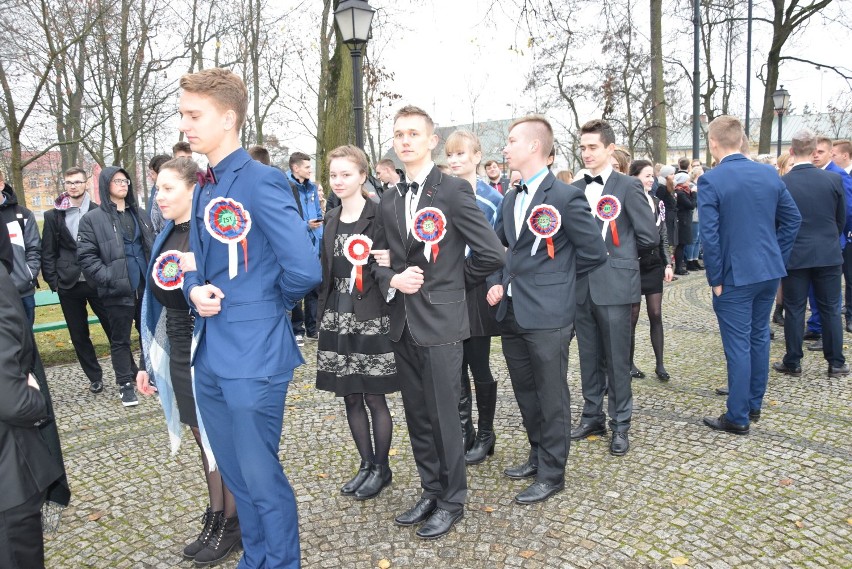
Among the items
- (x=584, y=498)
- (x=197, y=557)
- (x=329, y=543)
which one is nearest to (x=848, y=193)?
(x=584, y=498)

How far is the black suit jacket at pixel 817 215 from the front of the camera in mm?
6246

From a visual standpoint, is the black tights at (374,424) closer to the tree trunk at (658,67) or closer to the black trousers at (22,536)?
the black trousers at (22,536)

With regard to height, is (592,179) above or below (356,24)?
below

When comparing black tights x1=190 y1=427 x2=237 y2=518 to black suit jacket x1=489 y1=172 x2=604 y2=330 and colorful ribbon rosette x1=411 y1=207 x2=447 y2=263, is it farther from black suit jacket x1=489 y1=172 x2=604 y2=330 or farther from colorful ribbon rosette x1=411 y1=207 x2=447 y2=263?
black suit jacket x1=489 y1=172 x2=604 y2=330

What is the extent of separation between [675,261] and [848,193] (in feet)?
20.1

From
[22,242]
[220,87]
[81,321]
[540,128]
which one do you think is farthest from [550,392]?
[22,242]

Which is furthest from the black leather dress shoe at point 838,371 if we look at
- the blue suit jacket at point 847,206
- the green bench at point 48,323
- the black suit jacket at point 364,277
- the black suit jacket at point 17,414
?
the green bench at point 48,323

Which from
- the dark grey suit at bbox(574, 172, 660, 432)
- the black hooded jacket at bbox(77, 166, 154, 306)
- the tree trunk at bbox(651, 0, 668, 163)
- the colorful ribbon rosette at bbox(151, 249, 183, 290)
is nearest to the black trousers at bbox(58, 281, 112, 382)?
the black hooded jacket at bbox(77, 166, 154, 306)

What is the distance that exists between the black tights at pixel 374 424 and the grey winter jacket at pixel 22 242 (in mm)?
3732

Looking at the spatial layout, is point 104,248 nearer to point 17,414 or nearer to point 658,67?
point 17,414

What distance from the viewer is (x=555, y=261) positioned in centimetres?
396

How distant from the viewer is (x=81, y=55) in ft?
51.0

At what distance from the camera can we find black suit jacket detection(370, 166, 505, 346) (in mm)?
3396

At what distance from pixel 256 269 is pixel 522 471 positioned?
2.47m
